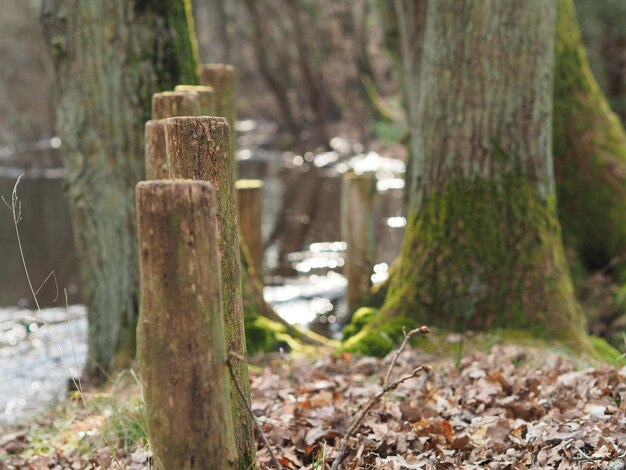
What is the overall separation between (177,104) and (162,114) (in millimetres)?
140

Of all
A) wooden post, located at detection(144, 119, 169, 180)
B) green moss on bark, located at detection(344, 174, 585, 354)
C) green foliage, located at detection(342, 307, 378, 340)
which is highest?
wooden post, located at detection(144, 119, 169, 180)

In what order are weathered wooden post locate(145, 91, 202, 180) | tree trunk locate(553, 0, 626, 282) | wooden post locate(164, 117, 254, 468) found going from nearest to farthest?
wooden post locate(164, 117, 254, 468), weathered wooden post locate(145, 91, 202, 180), tree trunk locate(553, 0, 626, 282)

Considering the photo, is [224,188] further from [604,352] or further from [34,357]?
[34,357]

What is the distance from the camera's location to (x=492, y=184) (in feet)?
18.2

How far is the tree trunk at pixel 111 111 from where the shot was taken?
6.07 m

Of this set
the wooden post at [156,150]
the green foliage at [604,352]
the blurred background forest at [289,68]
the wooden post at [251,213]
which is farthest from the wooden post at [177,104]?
the blurred background forest at [289,68]

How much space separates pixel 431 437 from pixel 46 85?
91.0 ft

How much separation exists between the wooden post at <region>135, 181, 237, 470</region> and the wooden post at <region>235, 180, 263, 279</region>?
5.90 meters

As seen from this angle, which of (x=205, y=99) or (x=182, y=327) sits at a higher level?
(x=205, y=99)

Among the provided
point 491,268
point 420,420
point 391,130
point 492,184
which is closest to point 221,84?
point 492,184

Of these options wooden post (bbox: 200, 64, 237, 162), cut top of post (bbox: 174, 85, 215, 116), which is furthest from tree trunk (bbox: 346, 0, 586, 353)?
wooden post (bbox: 200, 64, 237, 162)

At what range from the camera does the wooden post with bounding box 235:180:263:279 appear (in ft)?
27.5

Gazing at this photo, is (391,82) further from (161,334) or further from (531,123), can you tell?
(161,334)

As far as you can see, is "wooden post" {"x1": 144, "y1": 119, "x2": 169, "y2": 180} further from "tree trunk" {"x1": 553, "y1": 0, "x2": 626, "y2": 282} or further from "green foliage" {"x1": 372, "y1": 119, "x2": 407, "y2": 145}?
"green foliage" {"x1": 372, "y1": 119, "x2": 407, "y2": 145}
